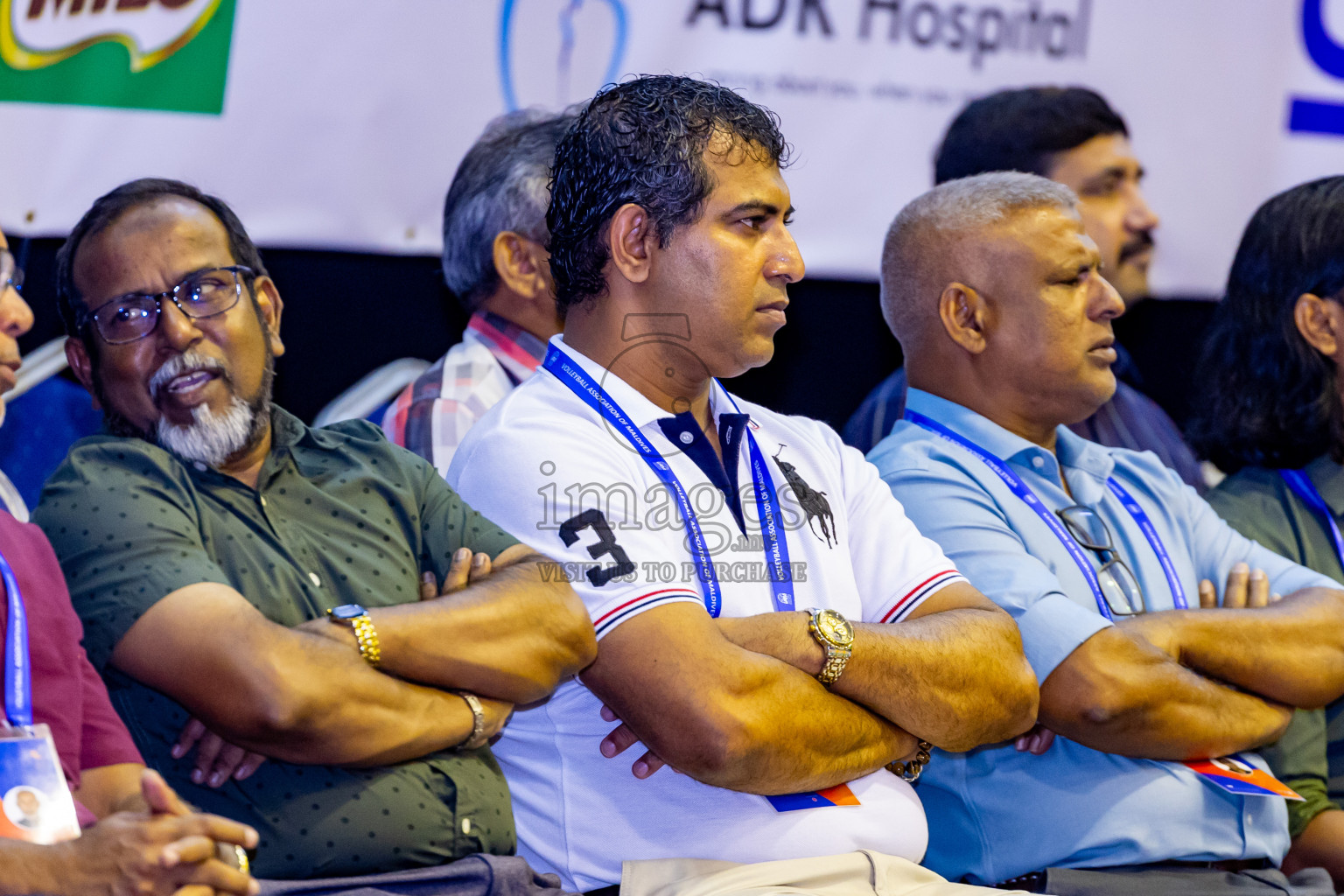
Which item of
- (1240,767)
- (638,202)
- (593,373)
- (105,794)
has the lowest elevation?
(1240,767)

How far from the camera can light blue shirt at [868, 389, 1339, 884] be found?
2.53m

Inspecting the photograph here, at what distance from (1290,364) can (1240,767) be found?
1235 mm

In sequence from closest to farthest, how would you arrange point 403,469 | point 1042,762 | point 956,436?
point 403,469 < point 1042,762 < point 956,436

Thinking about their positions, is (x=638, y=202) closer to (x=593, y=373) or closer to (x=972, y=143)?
(x=593, y=373)

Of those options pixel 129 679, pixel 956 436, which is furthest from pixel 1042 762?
pixel 129 679

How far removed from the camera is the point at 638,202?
2.50 metres

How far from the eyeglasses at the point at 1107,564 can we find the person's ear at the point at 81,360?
1858mm

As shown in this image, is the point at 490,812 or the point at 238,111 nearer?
the point at 490,812

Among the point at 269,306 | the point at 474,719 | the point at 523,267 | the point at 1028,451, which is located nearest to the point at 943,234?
the point at 1028,451

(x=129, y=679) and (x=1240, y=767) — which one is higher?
(x=129, y=679)

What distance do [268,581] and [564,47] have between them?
6.29ft

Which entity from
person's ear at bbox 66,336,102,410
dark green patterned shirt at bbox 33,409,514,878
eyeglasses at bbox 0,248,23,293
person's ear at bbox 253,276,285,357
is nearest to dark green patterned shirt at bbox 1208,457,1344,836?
dark green patterned shirt at bbox 33,409,514,878

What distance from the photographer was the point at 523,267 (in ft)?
11.4

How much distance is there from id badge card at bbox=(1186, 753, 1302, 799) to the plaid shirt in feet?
5.54
